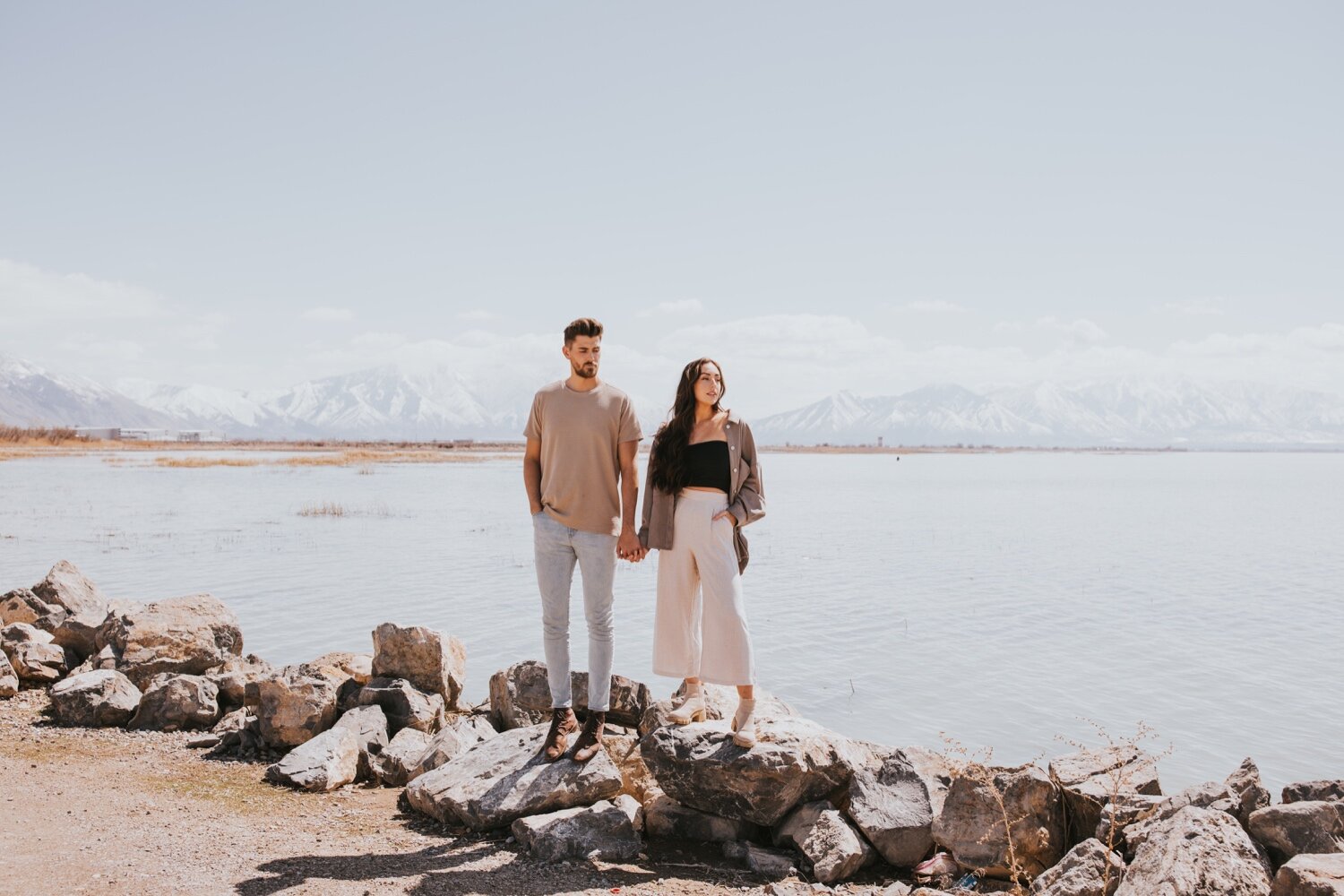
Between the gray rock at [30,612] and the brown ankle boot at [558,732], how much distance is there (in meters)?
7.68

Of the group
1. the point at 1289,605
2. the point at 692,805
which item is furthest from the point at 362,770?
the point at 1289,605

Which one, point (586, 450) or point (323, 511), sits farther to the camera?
point (323, 511)

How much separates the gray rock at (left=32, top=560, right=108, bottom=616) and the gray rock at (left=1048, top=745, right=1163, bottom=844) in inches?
434

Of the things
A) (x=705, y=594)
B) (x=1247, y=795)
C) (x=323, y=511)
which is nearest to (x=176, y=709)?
(x=705, y=594)

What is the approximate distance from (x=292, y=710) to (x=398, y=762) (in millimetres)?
1112

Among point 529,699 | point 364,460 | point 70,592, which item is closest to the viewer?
point 529,699

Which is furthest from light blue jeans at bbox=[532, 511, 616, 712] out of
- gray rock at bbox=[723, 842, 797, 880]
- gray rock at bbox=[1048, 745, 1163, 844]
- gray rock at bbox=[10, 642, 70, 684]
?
gray rock at bbox=[10, 642, 70, 684]

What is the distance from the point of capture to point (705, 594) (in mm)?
6133

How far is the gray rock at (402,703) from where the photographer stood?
7707mm

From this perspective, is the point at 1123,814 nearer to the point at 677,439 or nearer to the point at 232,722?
the point at 677,439

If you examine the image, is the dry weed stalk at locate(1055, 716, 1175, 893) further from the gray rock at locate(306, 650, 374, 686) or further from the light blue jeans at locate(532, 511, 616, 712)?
the gray rock at locate(306, 650, 374, 686)

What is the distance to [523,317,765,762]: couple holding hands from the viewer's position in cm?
595

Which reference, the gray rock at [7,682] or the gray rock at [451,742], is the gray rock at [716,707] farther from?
the gray rock at [7,682]

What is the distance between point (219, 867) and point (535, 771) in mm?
1788
